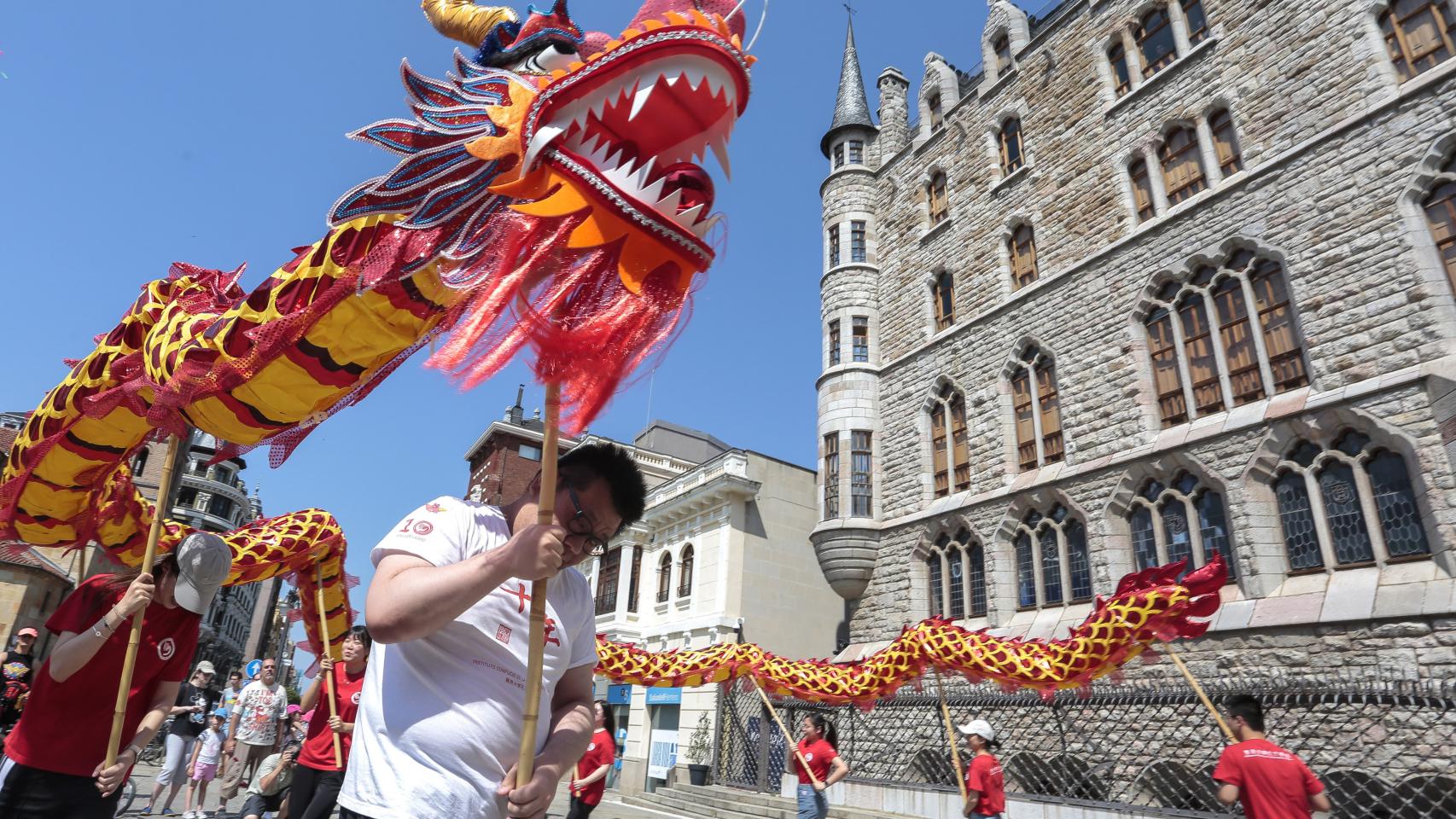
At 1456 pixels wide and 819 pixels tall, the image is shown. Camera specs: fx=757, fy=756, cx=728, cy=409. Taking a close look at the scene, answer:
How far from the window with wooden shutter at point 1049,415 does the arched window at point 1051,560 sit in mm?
1047

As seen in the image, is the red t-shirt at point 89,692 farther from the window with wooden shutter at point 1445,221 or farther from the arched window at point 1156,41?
the arched window at point 1156,41

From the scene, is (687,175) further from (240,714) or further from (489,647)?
(240,714)

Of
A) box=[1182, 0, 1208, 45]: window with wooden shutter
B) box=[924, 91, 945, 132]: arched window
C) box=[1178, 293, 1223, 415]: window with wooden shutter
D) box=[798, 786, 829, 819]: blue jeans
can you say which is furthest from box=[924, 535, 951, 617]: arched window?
box=[924, 91, 945, 132]: arched window

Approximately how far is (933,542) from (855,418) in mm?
3680

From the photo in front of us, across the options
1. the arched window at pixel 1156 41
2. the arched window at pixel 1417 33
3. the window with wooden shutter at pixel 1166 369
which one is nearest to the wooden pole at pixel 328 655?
the window with wooden shutter at pixel 1166 369

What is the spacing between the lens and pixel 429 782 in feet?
4.83

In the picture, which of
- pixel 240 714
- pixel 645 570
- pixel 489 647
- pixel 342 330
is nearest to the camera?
pixel 489 647

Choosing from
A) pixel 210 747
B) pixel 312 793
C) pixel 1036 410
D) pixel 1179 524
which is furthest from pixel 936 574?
pixel 312 793

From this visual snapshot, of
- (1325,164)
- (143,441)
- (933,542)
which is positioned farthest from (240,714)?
(1325,164)

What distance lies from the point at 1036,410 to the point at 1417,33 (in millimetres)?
7525

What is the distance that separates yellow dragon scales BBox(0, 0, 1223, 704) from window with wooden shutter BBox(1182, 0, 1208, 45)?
1499cm

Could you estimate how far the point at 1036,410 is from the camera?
14500 mm

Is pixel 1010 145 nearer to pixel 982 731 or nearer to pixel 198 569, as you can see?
pixel 982 731

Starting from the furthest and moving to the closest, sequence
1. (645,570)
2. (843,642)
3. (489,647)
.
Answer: (645,570), (843,642), (489,647)
